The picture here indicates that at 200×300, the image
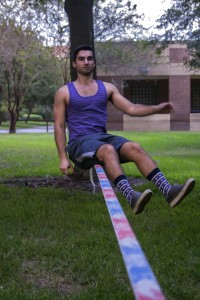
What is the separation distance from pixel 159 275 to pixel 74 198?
3.52 m

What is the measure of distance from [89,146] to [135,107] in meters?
0.71

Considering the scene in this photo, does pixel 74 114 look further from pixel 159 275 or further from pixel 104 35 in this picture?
pixel 104 35

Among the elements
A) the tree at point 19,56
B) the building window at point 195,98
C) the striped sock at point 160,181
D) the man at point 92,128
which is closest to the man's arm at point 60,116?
the man at point 92,128

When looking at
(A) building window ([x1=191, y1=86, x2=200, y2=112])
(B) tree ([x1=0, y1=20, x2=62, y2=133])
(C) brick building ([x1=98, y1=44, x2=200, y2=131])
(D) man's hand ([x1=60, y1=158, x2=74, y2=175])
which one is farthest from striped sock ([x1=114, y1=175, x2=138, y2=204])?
(A) building window ([x1=191, y1=86, x2=200, y2=112])

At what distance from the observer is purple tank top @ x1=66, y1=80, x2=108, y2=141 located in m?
5.34

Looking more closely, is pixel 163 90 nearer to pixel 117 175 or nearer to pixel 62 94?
pixel 62 94

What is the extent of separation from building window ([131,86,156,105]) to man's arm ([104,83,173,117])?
33.6m

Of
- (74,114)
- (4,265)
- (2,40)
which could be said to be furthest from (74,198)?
(2,40)

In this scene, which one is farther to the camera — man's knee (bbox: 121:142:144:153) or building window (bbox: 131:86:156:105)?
building window (bbox: 131:86:156:105)

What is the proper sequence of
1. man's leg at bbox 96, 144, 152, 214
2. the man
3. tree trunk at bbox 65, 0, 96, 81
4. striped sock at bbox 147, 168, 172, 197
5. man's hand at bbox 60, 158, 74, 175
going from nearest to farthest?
man's leg at bbox 96, 144, 152, 214
striped sock at bbox 147, 168, 172, 197
the man
man's hand at bbox 60, 158, 74, 175
tree trunk at bbox 65, 0, 96, 81

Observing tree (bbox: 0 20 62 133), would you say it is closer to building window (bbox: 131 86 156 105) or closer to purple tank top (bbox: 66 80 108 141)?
building window (bbox: 131 86 156 105)

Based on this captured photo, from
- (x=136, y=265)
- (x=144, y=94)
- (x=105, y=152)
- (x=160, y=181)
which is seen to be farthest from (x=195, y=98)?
(x=136, y=265)

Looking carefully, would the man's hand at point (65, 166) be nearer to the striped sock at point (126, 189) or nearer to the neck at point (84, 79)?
the striped sock at point (126, 189)

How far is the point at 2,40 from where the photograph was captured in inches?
1195
